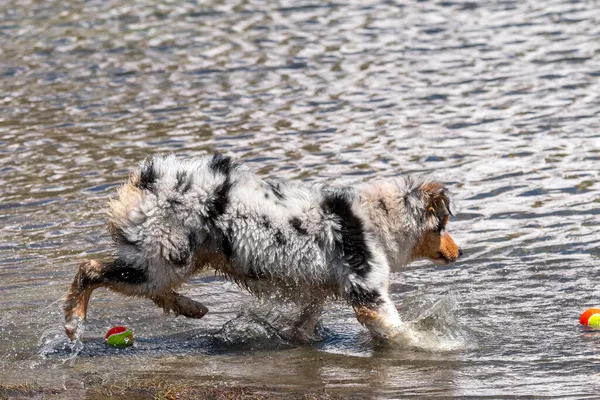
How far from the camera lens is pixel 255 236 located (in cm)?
756

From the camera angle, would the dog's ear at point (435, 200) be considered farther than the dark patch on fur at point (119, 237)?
Yes

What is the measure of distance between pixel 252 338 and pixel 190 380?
1222mm

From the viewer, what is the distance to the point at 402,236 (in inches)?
322

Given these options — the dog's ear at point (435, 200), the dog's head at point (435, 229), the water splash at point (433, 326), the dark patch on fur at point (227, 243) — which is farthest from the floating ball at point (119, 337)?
the dog's ear at point (435, 200)

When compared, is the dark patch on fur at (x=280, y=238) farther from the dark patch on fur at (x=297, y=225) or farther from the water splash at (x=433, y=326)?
the water splash at (x=433, y=326)

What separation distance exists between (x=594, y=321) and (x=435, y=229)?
4.41 ft

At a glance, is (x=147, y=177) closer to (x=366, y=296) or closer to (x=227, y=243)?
(x=227, y=243)

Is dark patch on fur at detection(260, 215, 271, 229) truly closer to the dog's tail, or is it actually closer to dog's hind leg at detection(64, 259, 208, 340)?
the dog's tail

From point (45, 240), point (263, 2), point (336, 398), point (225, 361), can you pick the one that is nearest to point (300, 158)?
point (45, 240)

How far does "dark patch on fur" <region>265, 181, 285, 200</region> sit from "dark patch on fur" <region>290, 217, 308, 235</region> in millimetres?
180

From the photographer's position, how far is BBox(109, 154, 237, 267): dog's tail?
7.40m

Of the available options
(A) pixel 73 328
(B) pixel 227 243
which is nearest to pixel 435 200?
(B) pixel 227 243

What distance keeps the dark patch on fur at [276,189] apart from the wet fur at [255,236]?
0.01 metres

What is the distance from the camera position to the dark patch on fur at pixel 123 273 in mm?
7480
